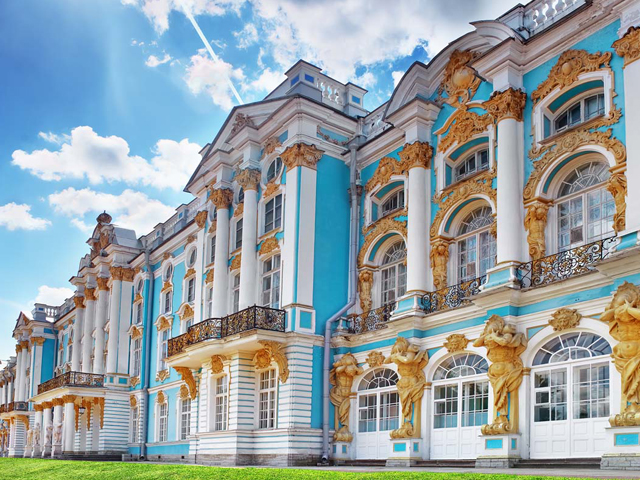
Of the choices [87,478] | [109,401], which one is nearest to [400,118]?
[87,478]

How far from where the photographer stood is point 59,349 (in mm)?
46312

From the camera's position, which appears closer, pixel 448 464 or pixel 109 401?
pixel 448 464

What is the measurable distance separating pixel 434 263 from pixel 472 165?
2.58 metres

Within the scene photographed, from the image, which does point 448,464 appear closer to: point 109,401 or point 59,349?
point 109,401

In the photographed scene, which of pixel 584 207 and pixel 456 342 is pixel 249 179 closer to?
pixel 456 342

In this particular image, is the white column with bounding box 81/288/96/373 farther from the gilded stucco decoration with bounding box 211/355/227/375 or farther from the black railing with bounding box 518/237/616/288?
the black railing with bounding box 518/237/616/288

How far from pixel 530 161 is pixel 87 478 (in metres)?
12.4

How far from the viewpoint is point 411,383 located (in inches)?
705

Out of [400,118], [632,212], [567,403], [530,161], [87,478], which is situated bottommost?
[87,478]

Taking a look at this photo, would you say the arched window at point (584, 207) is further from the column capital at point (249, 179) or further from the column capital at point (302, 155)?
the column capital at point (249, 179)

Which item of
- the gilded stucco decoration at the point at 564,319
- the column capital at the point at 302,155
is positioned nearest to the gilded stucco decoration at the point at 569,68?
the gilded stucco decoration at the point at 564,319

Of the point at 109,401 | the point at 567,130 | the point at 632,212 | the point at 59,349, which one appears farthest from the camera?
the point at 59,349

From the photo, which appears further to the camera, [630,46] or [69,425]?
[69,425]

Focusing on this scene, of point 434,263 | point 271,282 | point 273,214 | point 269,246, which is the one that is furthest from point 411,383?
point 273,214
